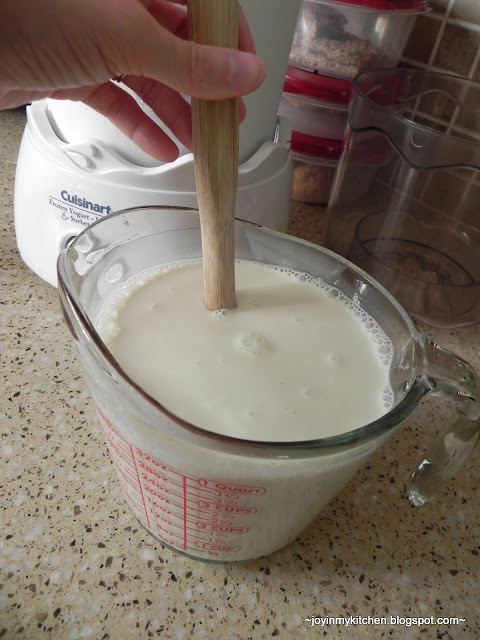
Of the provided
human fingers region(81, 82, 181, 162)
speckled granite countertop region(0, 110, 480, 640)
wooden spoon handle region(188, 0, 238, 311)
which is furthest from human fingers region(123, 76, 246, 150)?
speckled granite countertop region(0, 110, 480, 640)

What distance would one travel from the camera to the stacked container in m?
0.74

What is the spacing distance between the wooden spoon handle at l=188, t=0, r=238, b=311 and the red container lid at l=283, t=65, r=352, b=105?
1.44 feet

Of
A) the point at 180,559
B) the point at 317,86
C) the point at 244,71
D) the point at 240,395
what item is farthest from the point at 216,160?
the point at 317,86

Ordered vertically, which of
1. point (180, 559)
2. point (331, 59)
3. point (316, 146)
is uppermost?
point (331, 59)

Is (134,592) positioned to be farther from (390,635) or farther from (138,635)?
(390,635)


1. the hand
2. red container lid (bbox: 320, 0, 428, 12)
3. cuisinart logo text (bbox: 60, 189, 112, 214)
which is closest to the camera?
the hand

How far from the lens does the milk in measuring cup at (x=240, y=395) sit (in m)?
0.36

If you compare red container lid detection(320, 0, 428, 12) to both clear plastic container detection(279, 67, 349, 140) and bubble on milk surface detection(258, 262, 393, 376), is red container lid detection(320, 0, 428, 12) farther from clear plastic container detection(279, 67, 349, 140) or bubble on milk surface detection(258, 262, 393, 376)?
bubble on milk surface detection(258, 262, 393, 376)

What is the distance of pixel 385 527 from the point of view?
0.50 m

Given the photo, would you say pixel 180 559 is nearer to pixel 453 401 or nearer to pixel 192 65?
pixel 453 401

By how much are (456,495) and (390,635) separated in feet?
0.55

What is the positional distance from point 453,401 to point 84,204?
A: 401 millimetres

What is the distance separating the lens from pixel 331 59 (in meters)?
0.79

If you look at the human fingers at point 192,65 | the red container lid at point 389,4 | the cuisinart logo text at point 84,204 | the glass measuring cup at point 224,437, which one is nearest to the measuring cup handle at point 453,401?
the glass measuring cup at point 224,437
